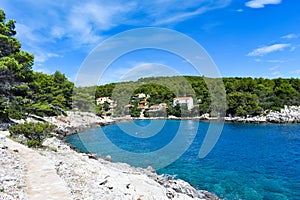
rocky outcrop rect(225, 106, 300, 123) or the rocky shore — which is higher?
rocky outcrop rect(225, 106, 300, 123)

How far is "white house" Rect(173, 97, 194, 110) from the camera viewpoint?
2378 inches

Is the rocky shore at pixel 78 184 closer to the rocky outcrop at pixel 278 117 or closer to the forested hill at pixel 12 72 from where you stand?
the forested hill at pixel 12 72

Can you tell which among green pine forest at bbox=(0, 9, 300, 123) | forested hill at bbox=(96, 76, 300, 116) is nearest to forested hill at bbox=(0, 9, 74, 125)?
green pine forest at bbox=(0, 9, 300, 123)

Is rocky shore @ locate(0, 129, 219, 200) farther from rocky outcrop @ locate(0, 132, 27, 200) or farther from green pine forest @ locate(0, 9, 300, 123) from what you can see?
green pine forest @ locate(0, 9, 300, 123)

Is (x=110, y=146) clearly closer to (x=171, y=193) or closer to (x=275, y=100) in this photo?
(x=171, y=193)

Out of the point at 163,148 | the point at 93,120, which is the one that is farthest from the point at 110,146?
the point at 93,120

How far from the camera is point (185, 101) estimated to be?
201 ft

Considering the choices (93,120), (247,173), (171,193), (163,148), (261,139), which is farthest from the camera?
(93,120)

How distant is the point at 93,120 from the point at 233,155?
34.0 metres

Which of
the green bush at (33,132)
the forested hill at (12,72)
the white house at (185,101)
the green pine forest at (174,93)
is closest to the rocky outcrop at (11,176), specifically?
the green bush at (33,132)

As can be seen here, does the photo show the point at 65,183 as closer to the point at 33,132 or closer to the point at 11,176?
the point at 11,176

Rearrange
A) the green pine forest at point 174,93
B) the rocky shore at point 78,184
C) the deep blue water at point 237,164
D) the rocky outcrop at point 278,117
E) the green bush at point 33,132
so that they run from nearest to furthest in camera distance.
Result: 1. the rocky shore at point 78,184
2. the deep blue water at point 237,164
3. the green bush at point 33,132
4. the green pine forest at point 174,93
5. the rocky outcrop at point 278,117

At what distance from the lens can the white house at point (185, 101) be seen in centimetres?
6041

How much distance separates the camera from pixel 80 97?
171 ft
